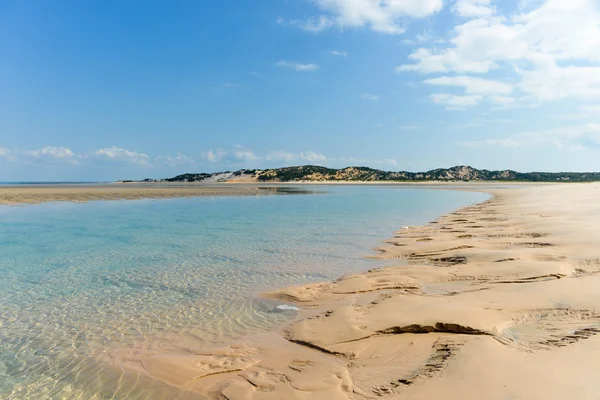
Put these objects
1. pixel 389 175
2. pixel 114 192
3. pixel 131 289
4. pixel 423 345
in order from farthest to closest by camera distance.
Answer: pixel 389 175 → pixel 114 192 → pixel 131 289 → pixel 423 345

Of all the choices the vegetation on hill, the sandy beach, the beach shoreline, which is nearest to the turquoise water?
the sandy beach

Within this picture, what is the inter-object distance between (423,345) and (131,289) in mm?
7769

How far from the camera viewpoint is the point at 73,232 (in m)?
19.4

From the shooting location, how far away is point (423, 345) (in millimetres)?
5488

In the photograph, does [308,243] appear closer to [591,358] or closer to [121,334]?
[121,334]

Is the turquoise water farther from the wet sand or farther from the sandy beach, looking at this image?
the wet sand

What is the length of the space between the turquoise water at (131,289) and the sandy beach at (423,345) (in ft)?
1.80

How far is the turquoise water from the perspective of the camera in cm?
572

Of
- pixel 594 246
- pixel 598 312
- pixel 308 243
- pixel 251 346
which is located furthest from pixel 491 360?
pixel 308 243

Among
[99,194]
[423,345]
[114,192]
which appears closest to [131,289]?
[423,345]

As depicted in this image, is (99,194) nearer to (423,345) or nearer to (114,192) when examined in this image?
(114,192)

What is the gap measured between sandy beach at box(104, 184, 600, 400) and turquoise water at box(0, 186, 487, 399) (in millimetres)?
550

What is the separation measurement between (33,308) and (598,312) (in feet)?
37.0

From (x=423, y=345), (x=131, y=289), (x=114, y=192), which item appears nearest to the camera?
(x=423, y=345)
